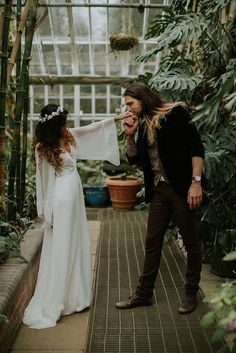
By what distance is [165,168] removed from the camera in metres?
2.87

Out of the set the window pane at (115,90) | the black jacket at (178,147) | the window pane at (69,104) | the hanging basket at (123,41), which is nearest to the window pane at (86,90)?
the window pane at (69,104)

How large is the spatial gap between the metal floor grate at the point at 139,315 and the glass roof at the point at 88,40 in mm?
3518

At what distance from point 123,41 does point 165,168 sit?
4.26 meters

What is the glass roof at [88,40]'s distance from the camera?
23.4 ft

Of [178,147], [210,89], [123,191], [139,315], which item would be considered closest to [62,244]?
[139,315]

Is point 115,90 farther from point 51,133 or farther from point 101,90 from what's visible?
point 51,133

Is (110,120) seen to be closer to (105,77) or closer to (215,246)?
(215,246)

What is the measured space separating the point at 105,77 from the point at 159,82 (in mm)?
4878

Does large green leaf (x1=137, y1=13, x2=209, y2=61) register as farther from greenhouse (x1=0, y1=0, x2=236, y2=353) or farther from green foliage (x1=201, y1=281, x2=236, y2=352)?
green foliage (x1=201, y1=281, x2=236, y2=352)

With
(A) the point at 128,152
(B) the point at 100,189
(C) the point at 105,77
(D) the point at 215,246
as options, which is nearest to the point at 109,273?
(D) the point at 215,246

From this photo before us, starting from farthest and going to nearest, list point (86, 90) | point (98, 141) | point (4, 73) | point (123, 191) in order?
point (86, 90) → point (123, 191) → point (98, 141) → point (4, 73)

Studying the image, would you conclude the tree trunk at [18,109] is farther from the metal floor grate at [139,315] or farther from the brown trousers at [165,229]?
the brown trousers at [165,229]

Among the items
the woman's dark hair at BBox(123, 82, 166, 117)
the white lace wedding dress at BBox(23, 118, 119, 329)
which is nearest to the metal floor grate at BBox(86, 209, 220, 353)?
the white lace wedding dress at BBox(23, 118, 119, 329)

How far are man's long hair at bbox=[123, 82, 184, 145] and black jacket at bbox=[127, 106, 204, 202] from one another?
0.12ft
